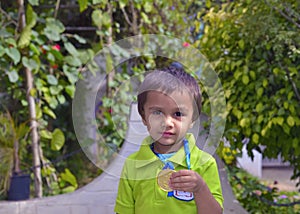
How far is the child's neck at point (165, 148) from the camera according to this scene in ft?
3.57

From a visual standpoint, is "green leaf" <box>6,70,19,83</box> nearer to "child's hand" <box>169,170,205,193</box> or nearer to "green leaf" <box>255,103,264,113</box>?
"green leaf" <box>255,103,264,113</box>

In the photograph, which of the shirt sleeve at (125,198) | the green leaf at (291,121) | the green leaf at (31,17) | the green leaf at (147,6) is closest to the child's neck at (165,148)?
the shirt sleeve at (125,198)

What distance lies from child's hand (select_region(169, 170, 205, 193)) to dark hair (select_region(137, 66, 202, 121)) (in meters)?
0.12

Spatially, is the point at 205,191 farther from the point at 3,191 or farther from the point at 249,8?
the point at 3,191

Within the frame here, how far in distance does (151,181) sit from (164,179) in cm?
11

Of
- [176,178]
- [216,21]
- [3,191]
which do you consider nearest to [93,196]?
[3,191]

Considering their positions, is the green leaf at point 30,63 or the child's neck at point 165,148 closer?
the child's neck at point 165,148

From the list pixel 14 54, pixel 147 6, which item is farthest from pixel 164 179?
pixel 147 6

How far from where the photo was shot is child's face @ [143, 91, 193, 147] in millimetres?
1006

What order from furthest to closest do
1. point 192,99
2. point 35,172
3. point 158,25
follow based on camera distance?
point 158,25, point 35,172, point 192,99

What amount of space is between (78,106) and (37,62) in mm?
1825

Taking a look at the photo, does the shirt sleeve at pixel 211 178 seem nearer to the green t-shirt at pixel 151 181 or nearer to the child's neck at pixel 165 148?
the green t-shirt at pixel 151 181

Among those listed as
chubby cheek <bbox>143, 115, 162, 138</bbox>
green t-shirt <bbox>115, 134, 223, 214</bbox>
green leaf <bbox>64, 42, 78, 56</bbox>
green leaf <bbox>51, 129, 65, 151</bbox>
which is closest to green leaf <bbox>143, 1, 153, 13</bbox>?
green leaf <bbox>64, 42, 78, 56</bbox>

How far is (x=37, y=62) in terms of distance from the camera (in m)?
2.92
